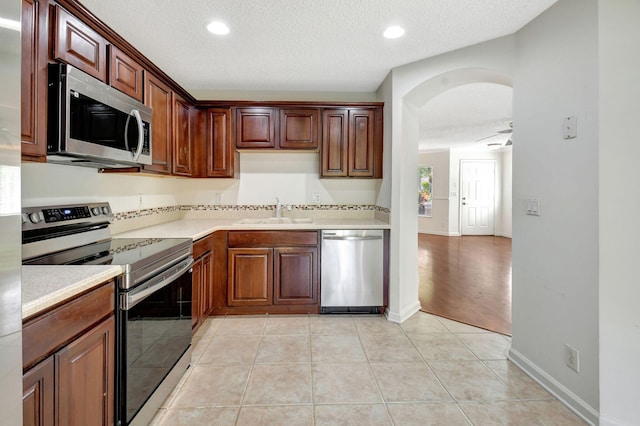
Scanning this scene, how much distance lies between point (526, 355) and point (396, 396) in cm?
105

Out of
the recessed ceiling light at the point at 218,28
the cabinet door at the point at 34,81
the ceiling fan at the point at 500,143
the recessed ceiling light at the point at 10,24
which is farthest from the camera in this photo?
the ceiling fan at the point at 500,143

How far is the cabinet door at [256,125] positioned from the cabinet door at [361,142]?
34.3 inches

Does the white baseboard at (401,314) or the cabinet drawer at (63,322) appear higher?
the cabinet drawer at (63,322)

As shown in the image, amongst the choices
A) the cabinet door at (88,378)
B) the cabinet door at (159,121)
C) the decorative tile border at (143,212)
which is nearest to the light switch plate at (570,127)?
the cabinet door at (88,378)

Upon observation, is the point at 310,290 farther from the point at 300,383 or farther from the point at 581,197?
the point at 581,197

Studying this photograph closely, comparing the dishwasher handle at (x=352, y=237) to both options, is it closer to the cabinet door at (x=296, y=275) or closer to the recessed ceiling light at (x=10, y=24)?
the cabinet door at (x=296, y=275)

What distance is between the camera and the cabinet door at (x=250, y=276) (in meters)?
3.24

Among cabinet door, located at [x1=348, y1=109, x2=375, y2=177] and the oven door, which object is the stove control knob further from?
cabinet door, located at [x1=348, y1=109, x2=375, y2=177]

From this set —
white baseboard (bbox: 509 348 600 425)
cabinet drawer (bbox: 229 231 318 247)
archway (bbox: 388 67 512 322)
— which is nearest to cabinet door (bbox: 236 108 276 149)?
cabinet drawer (bbox: 229 231 318 247)

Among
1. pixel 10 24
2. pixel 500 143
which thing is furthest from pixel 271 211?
pixel 500 143

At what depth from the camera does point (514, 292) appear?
7.98 feet

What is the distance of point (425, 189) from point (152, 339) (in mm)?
8673

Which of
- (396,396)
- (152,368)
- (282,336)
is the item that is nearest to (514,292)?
(396,396)

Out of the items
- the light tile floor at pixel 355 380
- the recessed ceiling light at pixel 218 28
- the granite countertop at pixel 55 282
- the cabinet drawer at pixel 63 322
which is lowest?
the light tile floor at pixel 355 380
